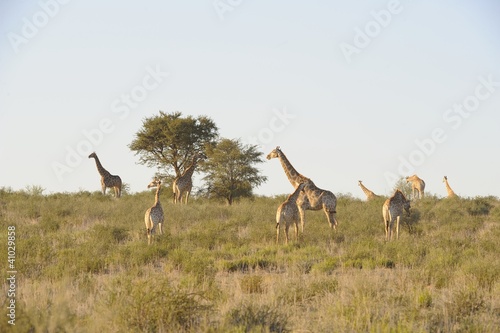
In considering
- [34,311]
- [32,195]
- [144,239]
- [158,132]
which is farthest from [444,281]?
[158,132]

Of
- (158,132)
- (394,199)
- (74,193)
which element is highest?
(158,132)

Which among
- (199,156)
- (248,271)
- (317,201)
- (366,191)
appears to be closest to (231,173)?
(199,156)

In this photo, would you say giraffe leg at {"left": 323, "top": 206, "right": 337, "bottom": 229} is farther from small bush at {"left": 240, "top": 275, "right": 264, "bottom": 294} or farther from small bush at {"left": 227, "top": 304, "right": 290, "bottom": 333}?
small bush at {"left": 227, "top": 304, "right": 290, "bottom": 333}

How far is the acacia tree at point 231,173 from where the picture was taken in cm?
3212

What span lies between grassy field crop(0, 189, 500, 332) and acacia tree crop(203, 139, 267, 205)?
291 inches

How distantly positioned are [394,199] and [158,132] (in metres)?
19.3

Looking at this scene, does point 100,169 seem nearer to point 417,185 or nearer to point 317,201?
point 317,201

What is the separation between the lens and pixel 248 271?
43.5 ft

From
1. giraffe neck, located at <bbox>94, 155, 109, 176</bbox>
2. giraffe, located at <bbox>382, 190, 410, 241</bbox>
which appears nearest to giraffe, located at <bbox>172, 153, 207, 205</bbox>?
giraffe neck, located at <bbox>94, 155, 109, 176</bbox>

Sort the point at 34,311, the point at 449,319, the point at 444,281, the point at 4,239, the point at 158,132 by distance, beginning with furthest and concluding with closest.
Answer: the point at 158,132
the point at 4,239
the point at 444,281
the point at 449,319
the point at 34,311

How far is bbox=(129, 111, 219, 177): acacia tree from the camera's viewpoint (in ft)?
115

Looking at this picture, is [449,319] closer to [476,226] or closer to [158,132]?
[476,226]

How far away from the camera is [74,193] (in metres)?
32.3

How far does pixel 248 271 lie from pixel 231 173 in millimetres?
19344
